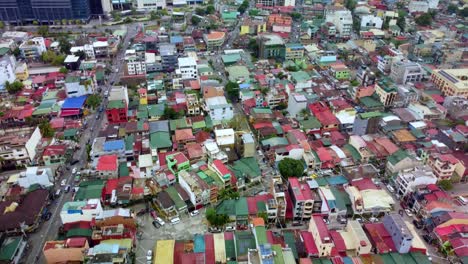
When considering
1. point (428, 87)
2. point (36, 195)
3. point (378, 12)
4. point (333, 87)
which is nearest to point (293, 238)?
point (36, 195)

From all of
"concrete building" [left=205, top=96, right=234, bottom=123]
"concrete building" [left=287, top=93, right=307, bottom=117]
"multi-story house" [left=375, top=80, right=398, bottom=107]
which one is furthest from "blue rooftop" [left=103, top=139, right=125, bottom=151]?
"multi-story house" [left=375, top=80, right=398, bottom=107]

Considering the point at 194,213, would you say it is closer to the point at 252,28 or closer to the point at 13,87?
the point at 13,87

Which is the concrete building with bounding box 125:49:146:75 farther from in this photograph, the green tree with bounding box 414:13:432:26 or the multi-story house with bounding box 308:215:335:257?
the green tree with bounding box 414:13:432:26

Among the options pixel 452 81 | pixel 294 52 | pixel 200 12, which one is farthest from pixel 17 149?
pixel 200 12

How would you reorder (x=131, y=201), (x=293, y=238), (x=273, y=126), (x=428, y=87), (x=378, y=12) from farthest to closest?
(x=378, y=12), (x=428, y=87), (x=273, y=126), (x=131, y=201), (x=293, y=238)

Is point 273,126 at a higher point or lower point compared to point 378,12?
lower

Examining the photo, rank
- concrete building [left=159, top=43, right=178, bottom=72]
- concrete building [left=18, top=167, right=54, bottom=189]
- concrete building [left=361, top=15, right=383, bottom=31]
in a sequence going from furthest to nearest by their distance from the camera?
concrete building [left=361, top=15, right=383, bottom=31], concrete building [left=159, top=43, right=178, bottom=72], concrete building [left=18, top=167, right=54, bottom=189]

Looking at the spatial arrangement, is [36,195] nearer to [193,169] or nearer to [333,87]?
[193,169]
